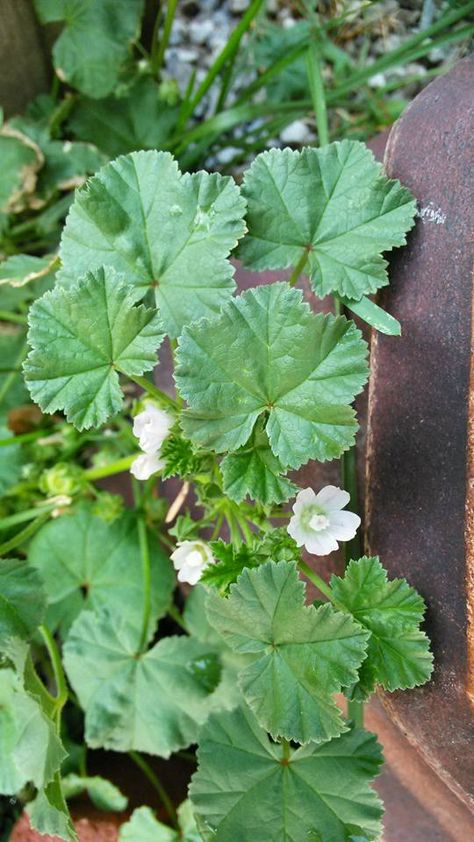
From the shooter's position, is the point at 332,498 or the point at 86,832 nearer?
the point at 332,498

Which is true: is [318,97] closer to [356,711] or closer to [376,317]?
[376,317]

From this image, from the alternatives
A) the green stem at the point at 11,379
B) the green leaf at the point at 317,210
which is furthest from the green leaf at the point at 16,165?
the green leaf at the point at 317,210

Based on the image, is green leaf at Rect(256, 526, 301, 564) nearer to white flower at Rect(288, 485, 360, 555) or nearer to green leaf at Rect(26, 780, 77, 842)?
white flower at Rect(288, 485, 360, 555)

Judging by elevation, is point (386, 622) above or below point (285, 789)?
above

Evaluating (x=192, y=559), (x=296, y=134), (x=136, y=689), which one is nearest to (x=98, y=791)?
(x=136, y=689)

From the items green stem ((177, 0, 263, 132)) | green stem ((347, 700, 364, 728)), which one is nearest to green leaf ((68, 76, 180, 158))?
green stem ((177, 0, 263, 132))

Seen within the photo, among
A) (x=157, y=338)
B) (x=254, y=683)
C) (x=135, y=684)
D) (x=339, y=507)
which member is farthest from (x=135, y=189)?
(x=135, y=684)
